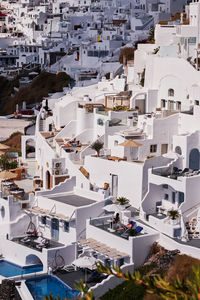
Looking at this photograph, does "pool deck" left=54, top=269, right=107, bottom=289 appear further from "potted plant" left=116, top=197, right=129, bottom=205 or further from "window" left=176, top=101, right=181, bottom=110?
"window" left=176, top=101, right=181, bottom=110

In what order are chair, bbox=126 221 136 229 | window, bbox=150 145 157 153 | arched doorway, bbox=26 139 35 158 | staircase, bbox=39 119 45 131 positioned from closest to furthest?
chair, bbox=126 221 136 229 < window, bbox=150 145 157 153 < arched doorway, bbox=26 139 35 158 < staircase, bbox=39 119 45 131

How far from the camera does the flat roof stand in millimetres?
30203

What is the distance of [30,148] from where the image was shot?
44250mm

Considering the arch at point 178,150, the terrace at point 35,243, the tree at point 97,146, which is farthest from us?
the tree at point 97,146

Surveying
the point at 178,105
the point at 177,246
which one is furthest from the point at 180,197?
the point at 178,105

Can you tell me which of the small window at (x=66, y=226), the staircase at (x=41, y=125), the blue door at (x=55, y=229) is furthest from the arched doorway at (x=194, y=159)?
the staircase at (x=41, y=125)

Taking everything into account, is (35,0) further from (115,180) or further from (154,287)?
(154,287)

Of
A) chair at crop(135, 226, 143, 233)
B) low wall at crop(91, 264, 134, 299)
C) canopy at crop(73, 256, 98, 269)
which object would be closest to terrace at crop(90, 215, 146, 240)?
chair at crop(135, 226, 143, 233)

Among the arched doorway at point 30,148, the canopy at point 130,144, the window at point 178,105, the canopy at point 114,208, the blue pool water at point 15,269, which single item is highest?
the window at point 178,105

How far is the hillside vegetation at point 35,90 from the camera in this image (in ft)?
220

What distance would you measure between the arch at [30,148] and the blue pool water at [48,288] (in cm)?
1799

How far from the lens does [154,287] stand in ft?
38.5

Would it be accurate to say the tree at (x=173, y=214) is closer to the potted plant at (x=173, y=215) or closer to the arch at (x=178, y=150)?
the potted plant at (x=173, y=215)

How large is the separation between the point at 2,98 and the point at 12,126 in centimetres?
2509
